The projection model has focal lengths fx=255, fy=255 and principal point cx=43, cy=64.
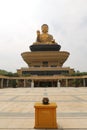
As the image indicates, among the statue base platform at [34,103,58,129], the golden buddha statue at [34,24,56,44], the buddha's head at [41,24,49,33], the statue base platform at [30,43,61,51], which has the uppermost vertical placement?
the buddha's head at [41,24,49,33]

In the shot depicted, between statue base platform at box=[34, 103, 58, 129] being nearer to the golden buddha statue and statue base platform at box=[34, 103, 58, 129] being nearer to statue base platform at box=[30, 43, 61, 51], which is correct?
statue base platform at box=[30, 43, 61, 51]

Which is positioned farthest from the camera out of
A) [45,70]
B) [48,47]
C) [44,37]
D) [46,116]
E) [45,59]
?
[44,37]

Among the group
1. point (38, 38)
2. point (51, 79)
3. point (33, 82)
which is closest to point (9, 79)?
point (33, 82)

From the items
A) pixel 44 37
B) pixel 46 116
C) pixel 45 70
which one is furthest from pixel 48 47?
pixel 46 116

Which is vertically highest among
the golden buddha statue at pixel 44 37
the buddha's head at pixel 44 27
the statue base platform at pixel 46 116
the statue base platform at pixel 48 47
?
the buddha's head at pixel 44 27

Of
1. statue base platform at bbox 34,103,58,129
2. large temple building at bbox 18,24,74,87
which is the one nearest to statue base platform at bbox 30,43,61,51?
large temple building at bbox 18,24,74,87

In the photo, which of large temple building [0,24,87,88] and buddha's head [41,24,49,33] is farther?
buddha's head [41,24,49,33]

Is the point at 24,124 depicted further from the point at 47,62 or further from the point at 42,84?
the point at 47,62

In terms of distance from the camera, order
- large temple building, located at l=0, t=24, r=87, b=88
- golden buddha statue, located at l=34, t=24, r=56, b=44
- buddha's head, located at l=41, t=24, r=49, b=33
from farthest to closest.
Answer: buddha's head, located at l=41, t=24, r=49, b=33, golden buddha statue, located at l=34, t=24, r=56, b=44, large temple building, located at l=0, t=24, r=87, b=88

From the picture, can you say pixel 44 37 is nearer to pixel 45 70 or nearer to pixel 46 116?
pixel 45 70

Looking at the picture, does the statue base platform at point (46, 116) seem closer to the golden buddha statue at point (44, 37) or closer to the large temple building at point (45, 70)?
the large temple building at point (45, 70)

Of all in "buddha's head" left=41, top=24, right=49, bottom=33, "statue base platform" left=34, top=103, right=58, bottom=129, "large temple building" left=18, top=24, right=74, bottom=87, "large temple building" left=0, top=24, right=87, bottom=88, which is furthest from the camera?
"buddha's head" left=41, top=24, right=49, bottom=33

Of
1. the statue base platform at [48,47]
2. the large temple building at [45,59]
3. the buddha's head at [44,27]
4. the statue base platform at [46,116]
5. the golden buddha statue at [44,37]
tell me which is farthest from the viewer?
the buddha's head at [44,27]

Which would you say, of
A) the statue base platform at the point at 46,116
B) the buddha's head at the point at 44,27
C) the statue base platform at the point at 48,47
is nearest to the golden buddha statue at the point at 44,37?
the buddha's head at the point at 44,27
